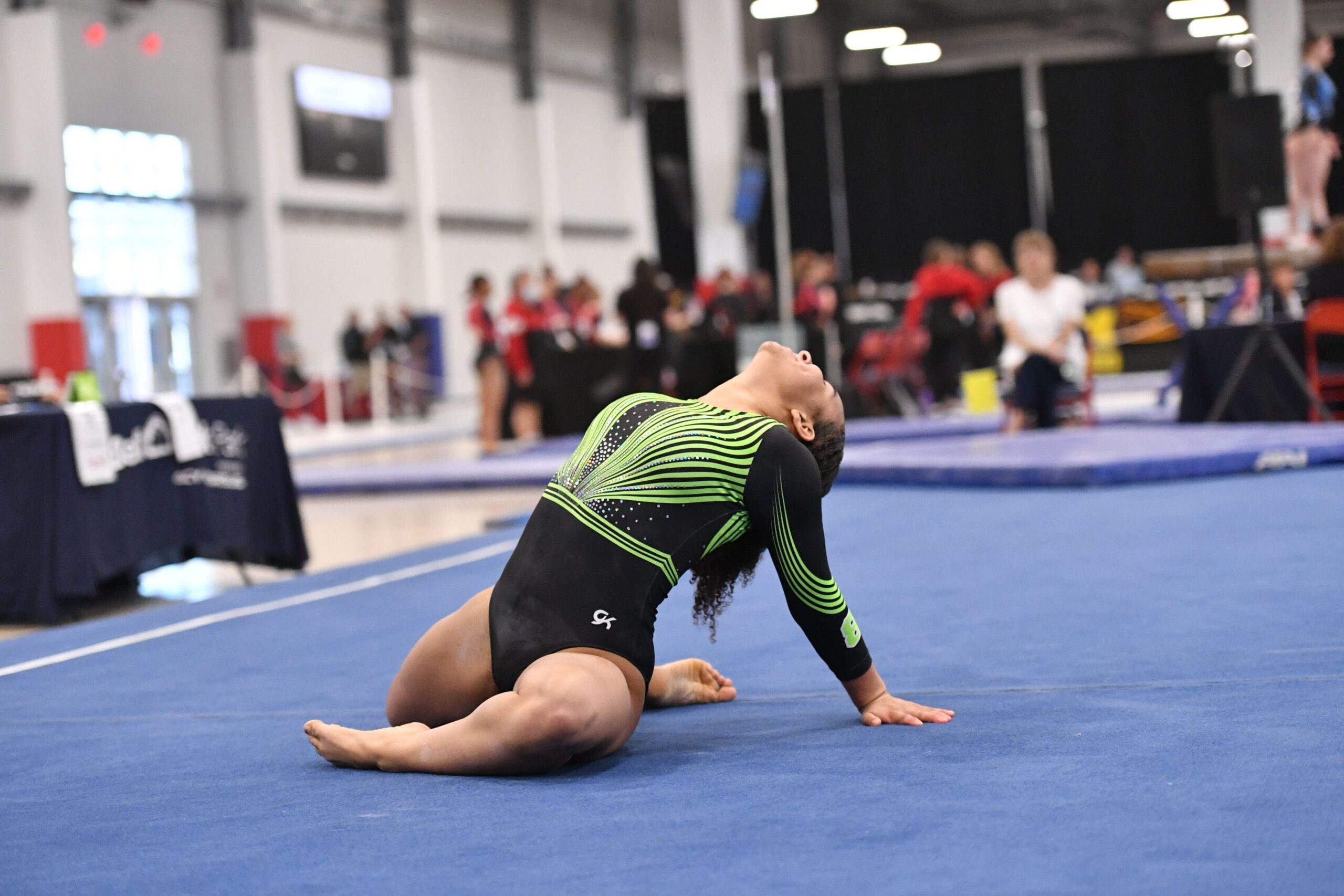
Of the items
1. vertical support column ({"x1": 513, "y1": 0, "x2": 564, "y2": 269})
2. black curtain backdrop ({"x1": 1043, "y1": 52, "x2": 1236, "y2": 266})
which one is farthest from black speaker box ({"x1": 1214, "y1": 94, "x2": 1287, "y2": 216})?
vertical support column ({"x1": 513, "y1": 0, "x2": 564, "y2": 269})

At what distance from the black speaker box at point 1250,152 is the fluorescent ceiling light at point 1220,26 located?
12.6m

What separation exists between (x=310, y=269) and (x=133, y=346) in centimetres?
311

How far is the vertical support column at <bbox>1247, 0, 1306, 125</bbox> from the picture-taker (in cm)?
1349

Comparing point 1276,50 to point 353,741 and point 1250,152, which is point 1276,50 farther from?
point 353,741

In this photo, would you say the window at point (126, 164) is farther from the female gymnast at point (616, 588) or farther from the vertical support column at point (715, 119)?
the female gymnast at point (616, 588)

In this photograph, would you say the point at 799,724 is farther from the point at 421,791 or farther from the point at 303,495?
the point at 303,495

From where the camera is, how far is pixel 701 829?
1.70 m

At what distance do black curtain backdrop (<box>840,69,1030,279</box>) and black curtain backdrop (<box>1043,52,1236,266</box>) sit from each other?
0.75 m

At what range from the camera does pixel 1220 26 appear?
19516 mm

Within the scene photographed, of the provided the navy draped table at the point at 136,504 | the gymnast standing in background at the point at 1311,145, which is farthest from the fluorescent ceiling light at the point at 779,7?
the navy draped table at the point at 136,504

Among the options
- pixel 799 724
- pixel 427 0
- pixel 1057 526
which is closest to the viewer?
pixel 799 724

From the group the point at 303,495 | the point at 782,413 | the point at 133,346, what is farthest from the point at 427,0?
the point at 782,413

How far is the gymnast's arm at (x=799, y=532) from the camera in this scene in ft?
6.75

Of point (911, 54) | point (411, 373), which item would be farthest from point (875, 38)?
point (411, 373)
